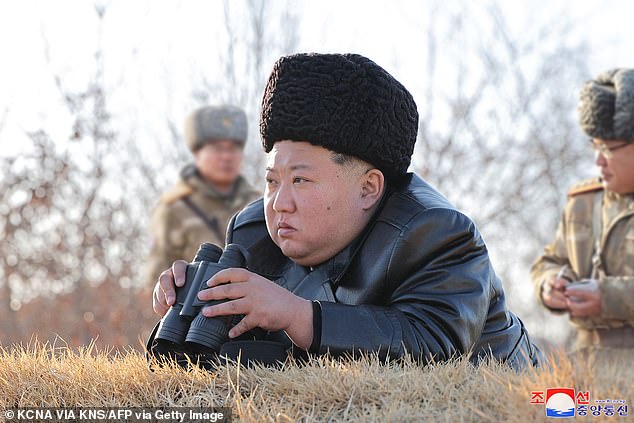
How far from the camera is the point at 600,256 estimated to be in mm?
6043

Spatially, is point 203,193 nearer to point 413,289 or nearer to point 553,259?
point 553,259

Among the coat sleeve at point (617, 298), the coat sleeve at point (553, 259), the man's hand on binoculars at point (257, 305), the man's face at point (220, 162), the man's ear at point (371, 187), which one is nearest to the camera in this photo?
the man's hand on binoculars at point (257, 305)

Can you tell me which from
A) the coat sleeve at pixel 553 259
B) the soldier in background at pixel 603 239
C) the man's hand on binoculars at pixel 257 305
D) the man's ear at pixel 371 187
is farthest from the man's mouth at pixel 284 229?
the coat sleeve at pixel 553 259

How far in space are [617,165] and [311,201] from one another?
3.37m

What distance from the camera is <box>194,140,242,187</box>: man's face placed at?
25.9ft

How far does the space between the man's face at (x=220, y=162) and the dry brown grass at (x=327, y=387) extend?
197 inches

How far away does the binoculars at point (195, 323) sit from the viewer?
2.87m

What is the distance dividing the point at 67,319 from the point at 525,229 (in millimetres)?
6798

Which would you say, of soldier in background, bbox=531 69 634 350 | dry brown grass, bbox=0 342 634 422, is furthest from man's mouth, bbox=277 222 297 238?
soldier in background, bbox=531 69 634 350

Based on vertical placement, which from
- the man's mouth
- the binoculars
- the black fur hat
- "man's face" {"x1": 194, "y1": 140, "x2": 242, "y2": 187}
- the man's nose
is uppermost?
the black fur hat

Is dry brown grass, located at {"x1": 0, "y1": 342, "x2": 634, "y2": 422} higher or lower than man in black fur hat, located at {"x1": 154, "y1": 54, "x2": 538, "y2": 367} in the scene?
lower

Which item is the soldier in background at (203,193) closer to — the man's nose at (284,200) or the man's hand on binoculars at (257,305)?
the man's nose at (284,200)

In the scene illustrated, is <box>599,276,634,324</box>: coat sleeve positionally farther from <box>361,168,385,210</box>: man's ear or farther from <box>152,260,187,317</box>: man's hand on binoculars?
<box>152,260,187,317</box>: man's hand on binoculars

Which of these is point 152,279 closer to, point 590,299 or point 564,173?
point 590,299
